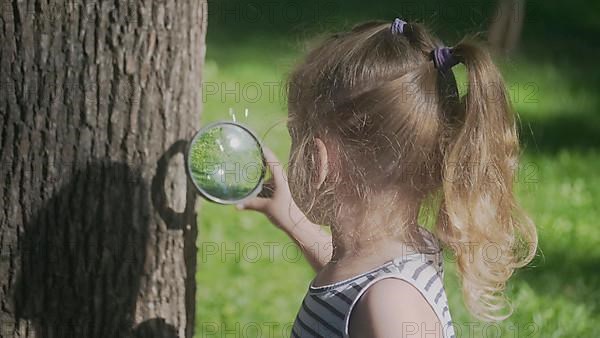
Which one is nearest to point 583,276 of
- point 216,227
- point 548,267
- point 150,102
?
point 548,267

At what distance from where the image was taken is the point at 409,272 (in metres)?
2.23

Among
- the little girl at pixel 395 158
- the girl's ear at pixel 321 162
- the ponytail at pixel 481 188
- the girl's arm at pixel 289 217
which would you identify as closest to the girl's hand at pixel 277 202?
the girl's arm at pixel 289 217

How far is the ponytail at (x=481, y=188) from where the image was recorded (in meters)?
2.31

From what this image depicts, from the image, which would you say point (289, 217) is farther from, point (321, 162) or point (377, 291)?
point (377, 291)

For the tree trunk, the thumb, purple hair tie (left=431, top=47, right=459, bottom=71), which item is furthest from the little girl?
the tree trunk

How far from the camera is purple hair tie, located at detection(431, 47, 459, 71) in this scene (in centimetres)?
232

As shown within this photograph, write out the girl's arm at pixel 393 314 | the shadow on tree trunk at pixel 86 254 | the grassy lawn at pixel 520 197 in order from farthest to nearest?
1. the grassy lawn at pixel 520 197
2. the shadow on tree trunk at pixel 86 254
3. the girl's arm at pixel 393 314

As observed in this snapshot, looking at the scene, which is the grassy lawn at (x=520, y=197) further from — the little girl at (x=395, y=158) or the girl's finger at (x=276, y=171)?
the little girl at (x=395, y=158)

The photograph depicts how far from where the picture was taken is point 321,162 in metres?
2.34

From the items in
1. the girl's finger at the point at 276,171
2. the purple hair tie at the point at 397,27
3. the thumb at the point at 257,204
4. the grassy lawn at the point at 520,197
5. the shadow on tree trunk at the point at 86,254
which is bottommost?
the grassy lawn at the point at 520,197

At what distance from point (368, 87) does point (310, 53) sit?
22 cm

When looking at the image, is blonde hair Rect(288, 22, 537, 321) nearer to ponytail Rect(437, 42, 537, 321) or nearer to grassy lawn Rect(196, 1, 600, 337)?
ponytail Rect(437, 42, 537, 321)

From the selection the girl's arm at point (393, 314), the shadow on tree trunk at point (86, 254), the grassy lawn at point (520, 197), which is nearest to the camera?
the girl's arm at point (393, 314)

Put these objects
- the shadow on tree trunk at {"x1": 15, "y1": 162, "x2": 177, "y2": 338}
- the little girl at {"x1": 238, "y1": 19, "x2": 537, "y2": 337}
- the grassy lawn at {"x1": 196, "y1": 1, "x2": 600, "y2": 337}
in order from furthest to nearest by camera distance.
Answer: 1. the grassy lawn at {"x1": 196, "y1": 1, "x2": 600, "y2": 337}
2. the shadow on tree trunk at {"x1": 15, "y1": 162, "x2": 177, "y2": 338}
3. the little girl at {"x1": 238, "y1": 19, "x2": 537, "y2": 337}
